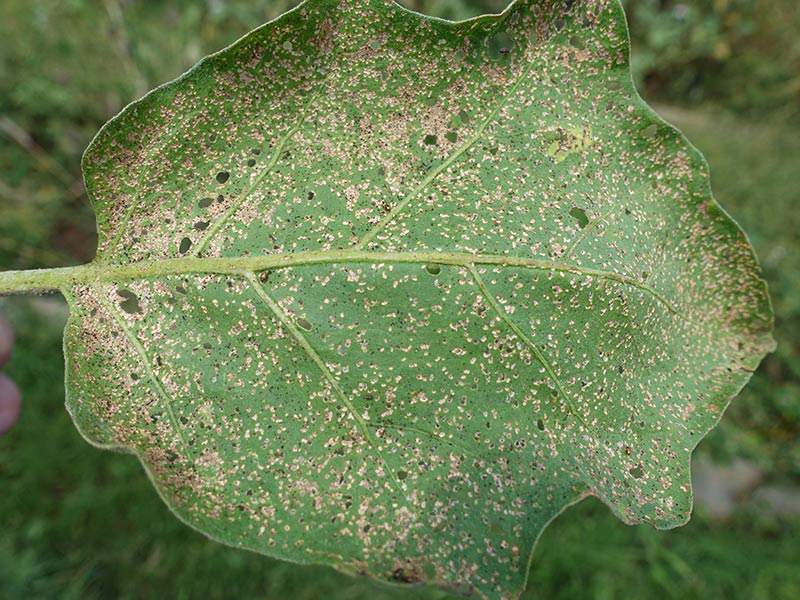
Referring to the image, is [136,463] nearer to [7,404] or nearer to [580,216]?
[7,404]

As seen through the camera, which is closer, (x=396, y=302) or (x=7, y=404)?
(x=396, y=302)

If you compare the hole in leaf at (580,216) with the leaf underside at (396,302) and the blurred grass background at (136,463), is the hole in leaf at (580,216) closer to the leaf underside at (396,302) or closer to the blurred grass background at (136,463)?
the leaf underside at (396,302)

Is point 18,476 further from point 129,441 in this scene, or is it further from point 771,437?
point 771,437

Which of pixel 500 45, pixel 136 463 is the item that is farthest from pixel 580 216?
pixel 136 463

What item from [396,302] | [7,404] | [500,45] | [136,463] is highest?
[500,45]

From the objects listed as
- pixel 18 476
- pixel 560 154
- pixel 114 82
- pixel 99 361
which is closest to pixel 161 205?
pixel 99 361

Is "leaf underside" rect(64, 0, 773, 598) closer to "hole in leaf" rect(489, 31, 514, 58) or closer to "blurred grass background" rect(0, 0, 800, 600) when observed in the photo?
"hole in leaf" rect(489, 31, 514, 58)
